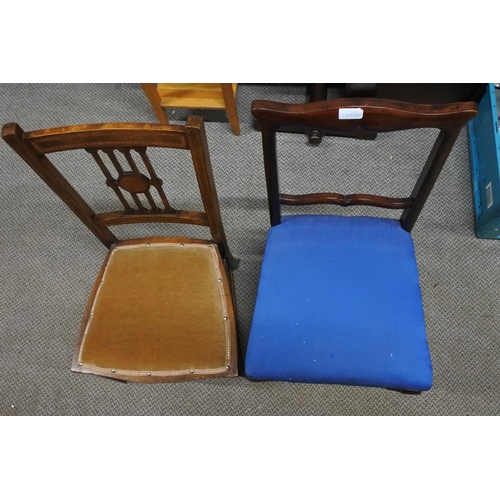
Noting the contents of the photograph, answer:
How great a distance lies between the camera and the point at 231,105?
159 centimetres

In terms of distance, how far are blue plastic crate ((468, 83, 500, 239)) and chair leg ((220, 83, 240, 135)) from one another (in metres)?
1.02

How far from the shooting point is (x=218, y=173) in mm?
1655

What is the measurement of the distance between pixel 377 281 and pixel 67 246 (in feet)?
4.11

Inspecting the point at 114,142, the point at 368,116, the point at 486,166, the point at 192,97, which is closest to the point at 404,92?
the point at 486,166

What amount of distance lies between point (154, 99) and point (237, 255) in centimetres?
76

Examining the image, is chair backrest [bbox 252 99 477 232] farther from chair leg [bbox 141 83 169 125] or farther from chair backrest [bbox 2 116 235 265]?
chair leg [bbox 141 83 169 125]

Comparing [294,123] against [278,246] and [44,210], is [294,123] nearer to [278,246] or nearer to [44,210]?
[278,246]

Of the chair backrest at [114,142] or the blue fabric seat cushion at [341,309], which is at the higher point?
the chair backrest at [114,142]

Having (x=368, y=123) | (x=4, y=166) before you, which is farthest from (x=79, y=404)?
(x=368, y=123)

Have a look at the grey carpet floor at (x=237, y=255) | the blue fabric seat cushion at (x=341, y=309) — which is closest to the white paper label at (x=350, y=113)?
the blue fabric seat cushion at (x=341, y=309)

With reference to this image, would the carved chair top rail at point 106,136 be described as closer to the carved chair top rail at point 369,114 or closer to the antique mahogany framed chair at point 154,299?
the antique mahogany framed chair at point 154,299

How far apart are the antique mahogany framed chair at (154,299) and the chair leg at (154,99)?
640 mm

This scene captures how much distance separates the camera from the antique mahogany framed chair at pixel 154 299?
0.92 m

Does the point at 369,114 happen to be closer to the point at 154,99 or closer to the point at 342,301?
the point at 342,301
